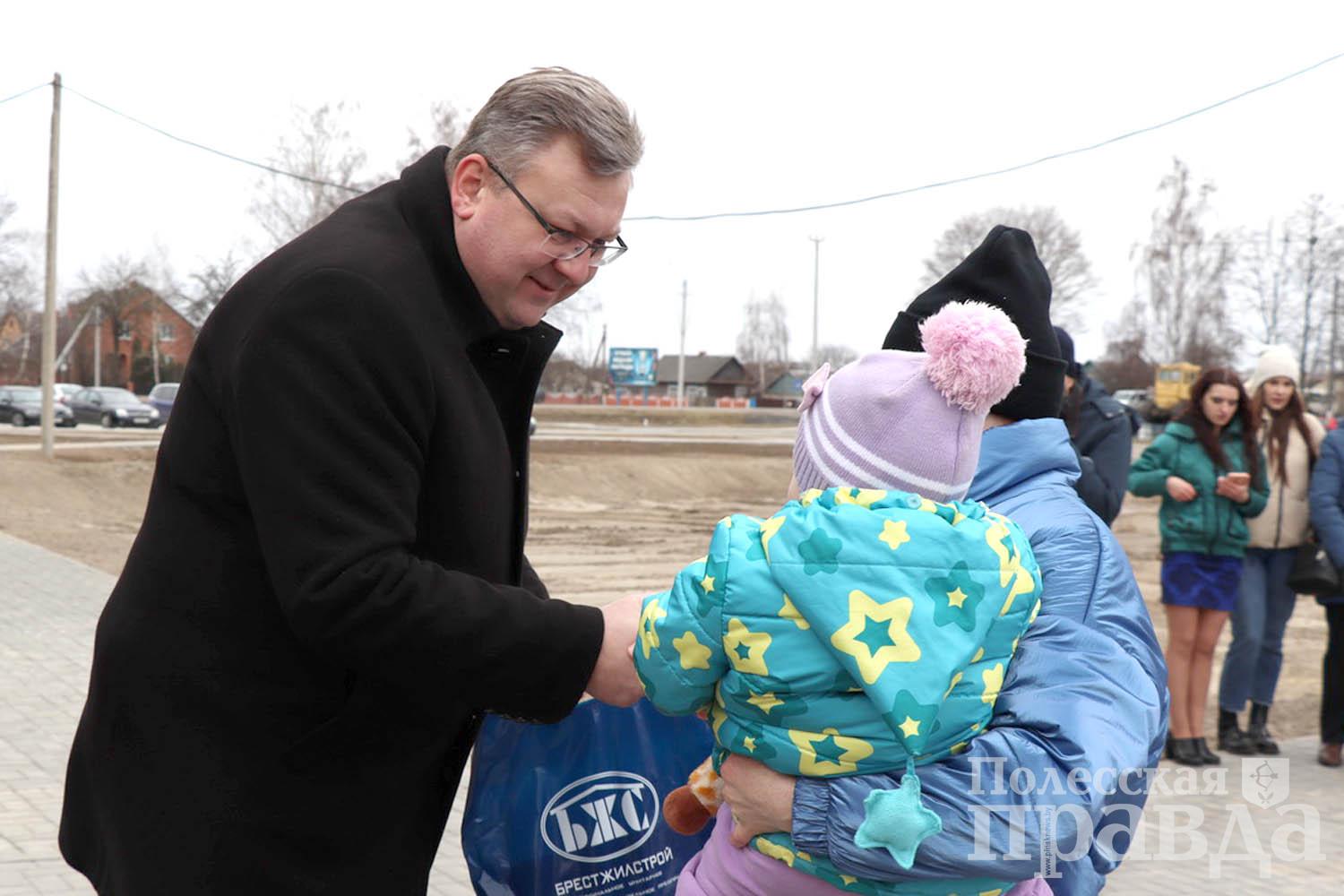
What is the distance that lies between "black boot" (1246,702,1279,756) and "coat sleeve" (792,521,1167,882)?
5.87 meters

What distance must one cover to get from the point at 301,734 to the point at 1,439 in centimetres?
3188

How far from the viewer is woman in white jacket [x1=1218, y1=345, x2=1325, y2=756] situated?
7.14m

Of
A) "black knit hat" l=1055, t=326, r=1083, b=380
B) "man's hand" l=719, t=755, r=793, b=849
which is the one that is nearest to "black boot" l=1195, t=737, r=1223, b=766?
"black knit hat" l=1055, t=326, r=1083, b=380

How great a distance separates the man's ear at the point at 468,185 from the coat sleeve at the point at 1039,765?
0.99m

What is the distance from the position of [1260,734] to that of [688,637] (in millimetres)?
6332

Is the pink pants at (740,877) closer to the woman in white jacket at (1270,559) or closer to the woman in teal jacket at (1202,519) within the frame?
Answer: the woman in teal jacket at (1202,519)

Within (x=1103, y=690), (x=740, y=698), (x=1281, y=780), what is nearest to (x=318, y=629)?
(x=740, y=698)

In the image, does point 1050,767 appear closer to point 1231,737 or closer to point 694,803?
point 694,803

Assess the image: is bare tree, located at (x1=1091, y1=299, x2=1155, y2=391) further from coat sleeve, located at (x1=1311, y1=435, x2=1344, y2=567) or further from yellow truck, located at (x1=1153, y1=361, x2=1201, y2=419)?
coat sleeve, located at (x1=1311, y1=435, x2=1344, y2=567)

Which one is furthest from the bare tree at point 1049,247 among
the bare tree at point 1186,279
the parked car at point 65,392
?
the parked car at point 65,392

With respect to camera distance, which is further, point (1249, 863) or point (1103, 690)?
point (1249, 863)

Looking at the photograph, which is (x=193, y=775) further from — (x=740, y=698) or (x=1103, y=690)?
(x=1103, y=690)

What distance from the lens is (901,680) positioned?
5.94 feet

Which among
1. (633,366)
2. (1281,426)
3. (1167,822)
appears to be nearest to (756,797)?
(1167,822)
